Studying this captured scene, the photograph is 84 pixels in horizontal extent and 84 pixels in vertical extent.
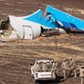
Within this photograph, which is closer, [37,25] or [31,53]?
[31,53]

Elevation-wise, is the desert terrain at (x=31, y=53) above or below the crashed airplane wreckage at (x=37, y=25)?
below

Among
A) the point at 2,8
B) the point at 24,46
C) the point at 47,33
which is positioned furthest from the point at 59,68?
the point at 2,8

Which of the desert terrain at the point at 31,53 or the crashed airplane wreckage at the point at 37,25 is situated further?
the crashed airplane wreckage at the point at 37,25

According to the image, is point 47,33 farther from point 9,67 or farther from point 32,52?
point 9,67

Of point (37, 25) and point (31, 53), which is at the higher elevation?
point (37, 25)

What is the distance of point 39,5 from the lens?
58531 millimetres

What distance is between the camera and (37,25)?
4441cm

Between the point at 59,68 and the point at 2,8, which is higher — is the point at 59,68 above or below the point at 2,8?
below

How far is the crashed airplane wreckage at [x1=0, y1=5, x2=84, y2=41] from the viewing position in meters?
43.2

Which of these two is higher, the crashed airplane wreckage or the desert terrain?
the crashed airplane wreckage

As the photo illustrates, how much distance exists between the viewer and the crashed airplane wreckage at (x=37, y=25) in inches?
1700

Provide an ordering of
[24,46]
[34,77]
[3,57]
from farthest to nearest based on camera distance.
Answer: [24,46] < [3,57] < [34,77]

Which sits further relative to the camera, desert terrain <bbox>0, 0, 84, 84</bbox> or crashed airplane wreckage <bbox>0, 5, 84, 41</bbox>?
crashed airplane wreckage <bbox>0, 5, 84, 41</bbox>

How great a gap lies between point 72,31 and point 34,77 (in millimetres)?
16474
